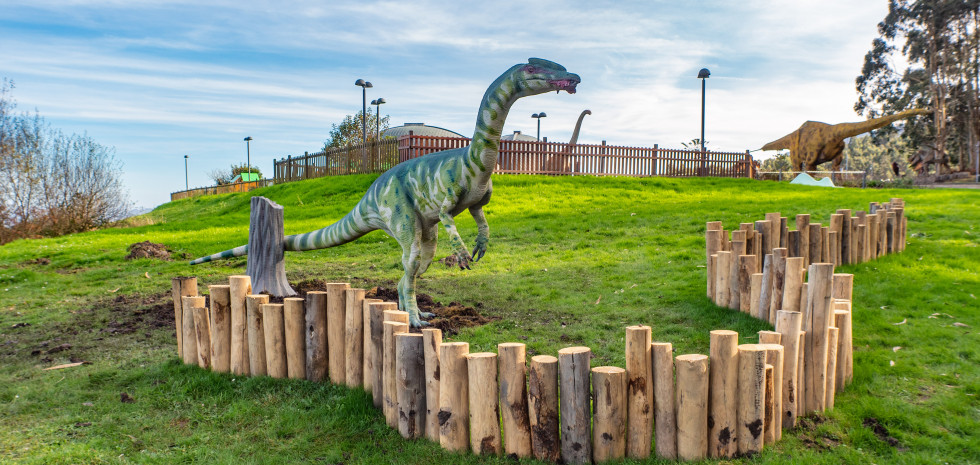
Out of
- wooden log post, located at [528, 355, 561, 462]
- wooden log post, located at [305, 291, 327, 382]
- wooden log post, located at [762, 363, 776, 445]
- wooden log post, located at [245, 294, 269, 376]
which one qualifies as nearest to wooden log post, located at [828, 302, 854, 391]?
wooden log post, located at [762, 363, 776, 445]

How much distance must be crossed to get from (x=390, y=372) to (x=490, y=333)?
193cm

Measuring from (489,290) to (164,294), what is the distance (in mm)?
4628

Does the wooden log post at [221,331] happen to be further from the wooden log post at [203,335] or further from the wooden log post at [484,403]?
the wooden log post at [484,403]

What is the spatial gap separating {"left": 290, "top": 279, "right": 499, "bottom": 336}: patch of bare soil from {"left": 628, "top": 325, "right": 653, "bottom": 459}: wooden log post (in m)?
2.63

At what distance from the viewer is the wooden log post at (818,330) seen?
383 cm

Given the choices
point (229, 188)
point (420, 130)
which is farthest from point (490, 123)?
point (229, 188)

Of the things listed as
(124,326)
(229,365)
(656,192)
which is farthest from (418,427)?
(656,192)

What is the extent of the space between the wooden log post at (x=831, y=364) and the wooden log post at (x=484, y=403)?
2.32 meters

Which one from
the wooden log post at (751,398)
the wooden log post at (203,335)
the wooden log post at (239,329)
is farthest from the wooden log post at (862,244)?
the wooden log post at (203,335)

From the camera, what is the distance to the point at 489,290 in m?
7.80

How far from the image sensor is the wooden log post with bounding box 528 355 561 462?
3176 millimetres

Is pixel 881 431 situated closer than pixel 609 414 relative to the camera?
No

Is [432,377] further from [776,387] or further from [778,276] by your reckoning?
[778,276]

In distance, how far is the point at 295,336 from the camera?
14.9ft
